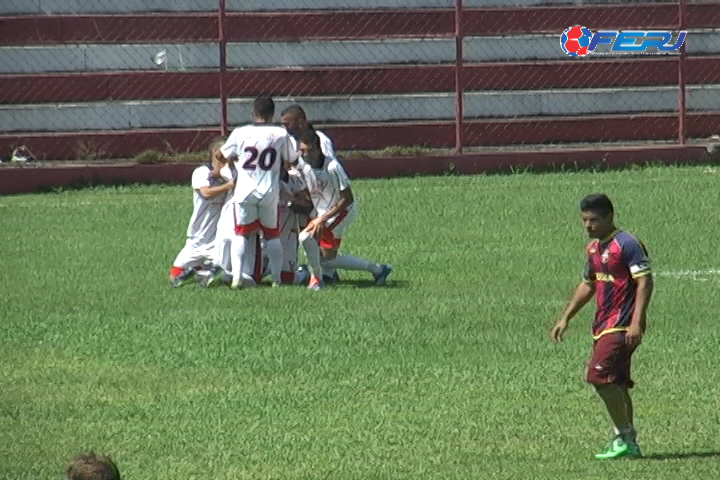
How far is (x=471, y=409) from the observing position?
434 inches

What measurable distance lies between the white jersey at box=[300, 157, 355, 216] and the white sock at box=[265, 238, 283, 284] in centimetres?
49

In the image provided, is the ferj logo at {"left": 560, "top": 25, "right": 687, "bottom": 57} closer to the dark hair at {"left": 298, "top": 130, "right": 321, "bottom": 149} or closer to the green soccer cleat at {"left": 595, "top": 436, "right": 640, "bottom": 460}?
the dark hair at {"left": 298, "top": 130, "right": 321, "bottom": 149}

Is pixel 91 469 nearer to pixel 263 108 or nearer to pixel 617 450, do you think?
pixel 617 450

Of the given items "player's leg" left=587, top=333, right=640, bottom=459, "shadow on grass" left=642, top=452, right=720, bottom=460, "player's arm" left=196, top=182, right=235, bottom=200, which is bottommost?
"shadow on grass" left=642, top=452, right=720, bottom=460

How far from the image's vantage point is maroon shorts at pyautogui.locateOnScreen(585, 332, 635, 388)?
9500 millimetres

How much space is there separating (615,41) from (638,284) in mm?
19722

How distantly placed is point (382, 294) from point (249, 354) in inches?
115

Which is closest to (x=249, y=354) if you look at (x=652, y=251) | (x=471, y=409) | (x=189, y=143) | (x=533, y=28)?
(x=471, y=409)

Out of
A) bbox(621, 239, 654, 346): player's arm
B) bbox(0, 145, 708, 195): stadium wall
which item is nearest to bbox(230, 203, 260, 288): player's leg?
bbox(621, 239, 654, 346): player's arm

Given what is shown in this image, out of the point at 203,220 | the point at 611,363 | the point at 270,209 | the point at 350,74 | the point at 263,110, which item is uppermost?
the point at 350,74

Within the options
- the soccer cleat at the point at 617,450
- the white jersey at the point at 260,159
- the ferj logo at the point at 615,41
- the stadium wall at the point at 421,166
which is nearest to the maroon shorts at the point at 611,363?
the soccer cleat at the point at 617,450

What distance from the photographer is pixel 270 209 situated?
1611 centimetres

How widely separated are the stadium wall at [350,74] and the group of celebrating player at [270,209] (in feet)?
31.5

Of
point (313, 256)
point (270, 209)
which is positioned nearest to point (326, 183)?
point (270, 209)
